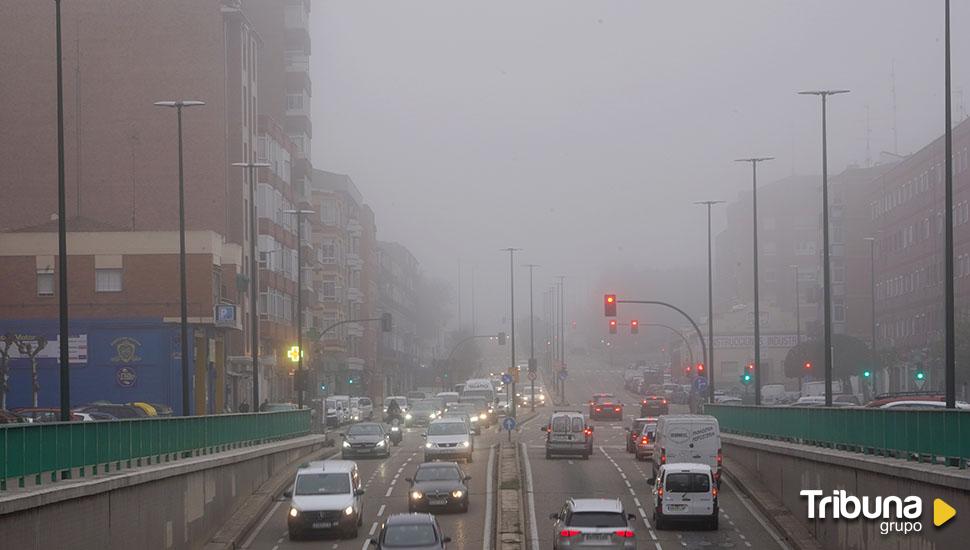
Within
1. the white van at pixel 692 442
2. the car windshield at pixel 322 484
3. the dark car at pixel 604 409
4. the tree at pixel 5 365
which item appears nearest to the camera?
the car windshield at pixel 322 484

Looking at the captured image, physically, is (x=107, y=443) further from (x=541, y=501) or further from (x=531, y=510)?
(x=541, y=501)

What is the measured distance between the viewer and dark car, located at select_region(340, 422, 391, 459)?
56.6 m

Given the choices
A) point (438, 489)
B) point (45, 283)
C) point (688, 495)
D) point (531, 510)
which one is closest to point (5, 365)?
point (45, 283)

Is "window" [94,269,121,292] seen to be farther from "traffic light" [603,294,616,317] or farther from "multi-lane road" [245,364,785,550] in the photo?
"traffic light" [603,294,616,317]

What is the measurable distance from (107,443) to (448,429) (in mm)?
26834

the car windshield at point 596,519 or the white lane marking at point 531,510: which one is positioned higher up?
the car windshield at point 596,519

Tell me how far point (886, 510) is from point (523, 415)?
7107 centimetres

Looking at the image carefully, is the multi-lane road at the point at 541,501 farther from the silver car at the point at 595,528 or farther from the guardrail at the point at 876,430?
the silver car at the point at 595,528

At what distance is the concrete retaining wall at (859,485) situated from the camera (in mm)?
22672

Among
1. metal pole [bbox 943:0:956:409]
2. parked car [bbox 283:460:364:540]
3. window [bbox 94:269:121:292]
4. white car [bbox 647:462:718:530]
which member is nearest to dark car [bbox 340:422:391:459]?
window [bbox 94:269:121:292]

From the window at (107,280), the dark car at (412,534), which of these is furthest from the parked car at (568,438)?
the dark car at (412,534)

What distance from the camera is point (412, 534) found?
28531 mm

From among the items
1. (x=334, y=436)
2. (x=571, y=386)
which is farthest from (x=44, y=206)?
(x=571, y=386)

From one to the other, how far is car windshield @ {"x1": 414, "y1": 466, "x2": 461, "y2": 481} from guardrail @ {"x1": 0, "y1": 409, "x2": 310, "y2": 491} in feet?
18.9
